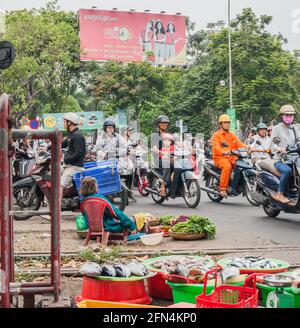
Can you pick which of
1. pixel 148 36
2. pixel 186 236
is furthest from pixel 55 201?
pixel 148 36

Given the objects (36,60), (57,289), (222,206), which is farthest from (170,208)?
(36,60)

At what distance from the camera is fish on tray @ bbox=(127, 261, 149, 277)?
16.8ft

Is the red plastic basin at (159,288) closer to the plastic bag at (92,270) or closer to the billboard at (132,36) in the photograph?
the plastic bag at (92,270)

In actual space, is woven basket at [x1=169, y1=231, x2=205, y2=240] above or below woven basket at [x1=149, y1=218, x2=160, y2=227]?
below

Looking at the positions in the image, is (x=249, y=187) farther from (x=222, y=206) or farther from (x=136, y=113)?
(x=136, y=113)

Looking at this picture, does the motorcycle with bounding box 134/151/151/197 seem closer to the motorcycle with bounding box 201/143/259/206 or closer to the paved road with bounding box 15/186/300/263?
the paved road with bounding box 15/186/300/263

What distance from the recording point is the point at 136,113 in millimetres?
41688

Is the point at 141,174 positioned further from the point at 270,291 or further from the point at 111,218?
the point at 270,291

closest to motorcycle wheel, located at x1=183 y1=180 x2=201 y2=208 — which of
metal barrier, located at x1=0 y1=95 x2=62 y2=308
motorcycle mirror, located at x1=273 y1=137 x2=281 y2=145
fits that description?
motorcycle mirror, located at x1=273 y1=137 x2=281 y2=145

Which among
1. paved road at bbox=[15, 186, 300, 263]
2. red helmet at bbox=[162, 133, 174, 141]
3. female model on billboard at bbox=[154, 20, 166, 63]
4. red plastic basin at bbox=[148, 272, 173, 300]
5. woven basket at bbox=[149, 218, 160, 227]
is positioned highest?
female model on billboard at bbox=[154, 20, 166, 63]

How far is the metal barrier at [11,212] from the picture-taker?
11.9 ft

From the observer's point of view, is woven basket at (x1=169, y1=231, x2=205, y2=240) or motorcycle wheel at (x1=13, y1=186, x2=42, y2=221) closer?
woven basket at (x1=169, y1=231, x2=205, y2=240)

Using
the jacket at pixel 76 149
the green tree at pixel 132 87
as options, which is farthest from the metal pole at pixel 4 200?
the green tree at pixel 132 87

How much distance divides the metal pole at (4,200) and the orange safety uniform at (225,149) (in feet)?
31.7
